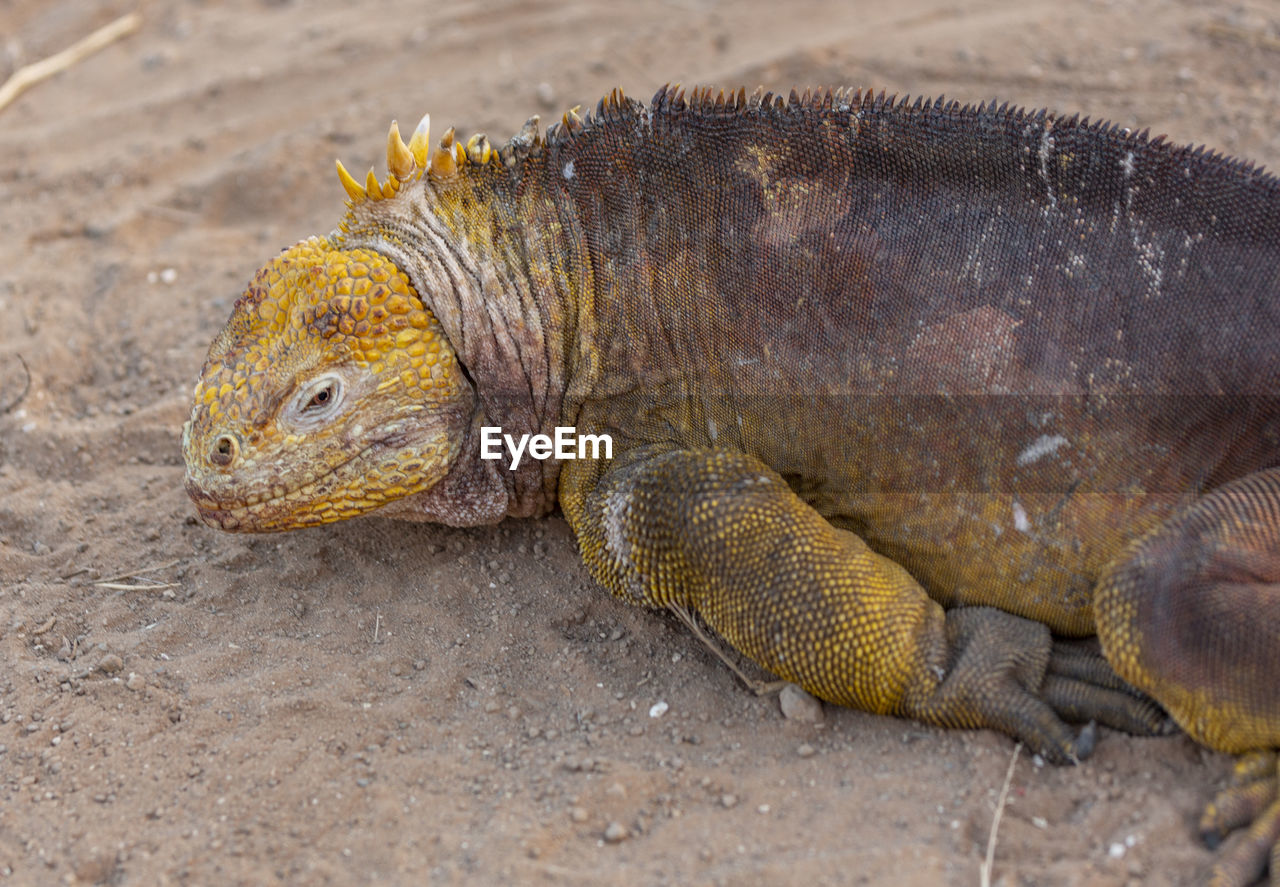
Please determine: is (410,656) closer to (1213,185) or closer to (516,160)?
(516,160)

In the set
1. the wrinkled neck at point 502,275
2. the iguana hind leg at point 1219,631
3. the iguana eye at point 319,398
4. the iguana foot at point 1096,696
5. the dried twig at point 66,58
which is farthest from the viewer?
the dried twig at point 66,58

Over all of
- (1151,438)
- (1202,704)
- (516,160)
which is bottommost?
(1202,704)

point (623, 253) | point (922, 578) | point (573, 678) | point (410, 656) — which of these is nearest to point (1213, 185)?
point (922, 578)

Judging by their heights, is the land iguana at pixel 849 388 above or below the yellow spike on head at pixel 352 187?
below

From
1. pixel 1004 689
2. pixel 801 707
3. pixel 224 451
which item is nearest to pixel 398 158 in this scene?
pixel 224 451

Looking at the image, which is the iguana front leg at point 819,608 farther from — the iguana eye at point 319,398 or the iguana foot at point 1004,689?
the iguana eye at point 319,398

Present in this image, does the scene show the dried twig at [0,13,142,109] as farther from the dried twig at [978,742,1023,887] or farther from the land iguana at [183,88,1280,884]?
the dried twig at [978,742,1023,887]

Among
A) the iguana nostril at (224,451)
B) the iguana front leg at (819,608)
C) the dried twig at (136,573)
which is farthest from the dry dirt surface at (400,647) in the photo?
the iguana nostril at (224,451)
